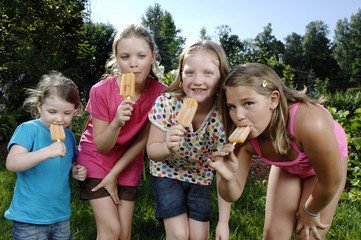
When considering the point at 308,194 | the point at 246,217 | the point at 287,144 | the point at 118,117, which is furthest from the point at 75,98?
the point at 246,217

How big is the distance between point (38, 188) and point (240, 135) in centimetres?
167

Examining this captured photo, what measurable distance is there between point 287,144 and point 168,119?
0.99m

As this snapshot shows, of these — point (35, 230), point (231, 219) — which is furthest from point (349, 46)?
point (35, 230)

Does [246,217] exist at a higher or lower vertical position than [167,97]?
lower

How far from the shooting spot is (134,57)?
9.61 ft

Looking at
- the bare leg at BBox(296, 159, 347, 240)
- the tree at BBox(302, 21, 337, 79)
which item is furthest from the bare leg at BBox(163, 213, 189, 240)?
the tree at BBox(302, 21, 337, 79)

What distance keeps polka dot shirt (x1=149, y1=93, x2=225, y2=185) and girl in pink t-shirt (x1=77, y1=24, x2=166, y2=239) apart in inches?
13.1

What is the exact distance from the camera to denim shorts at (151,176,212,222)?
286 centimetres

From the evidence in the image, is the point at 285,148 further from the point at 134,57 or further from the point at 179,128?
the point at 134,57

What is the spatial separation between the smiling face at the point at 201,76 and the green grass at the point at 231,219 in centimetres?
165

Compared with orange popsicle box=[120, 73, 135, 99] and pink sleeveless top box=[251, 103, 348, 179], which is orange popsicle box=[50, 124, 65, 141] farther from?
pink sleeveless top box=[251, 103, 348, 179]

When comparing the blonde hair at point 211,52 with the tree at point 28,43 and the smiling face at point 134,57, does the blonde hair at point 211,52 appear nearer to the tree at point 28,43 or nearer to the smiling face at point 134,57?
the smiling face at point 134,57

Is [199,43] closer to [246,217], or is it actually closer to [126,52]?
[126,52]

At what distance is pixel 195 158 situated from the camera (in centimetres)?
288
